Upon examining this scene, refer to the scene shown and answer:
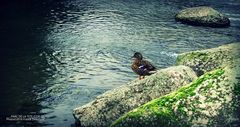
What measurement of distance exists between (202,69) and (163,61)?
6578 mm

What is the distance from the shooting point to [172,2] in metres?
38.9

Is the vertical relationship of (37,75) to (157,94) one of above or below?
below

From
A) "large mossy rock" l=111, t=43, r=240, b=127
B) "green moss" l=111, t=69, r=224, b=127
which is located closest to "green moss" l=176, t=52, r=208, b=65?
"large mossy rock" l=111, t=43, r=240, b=127

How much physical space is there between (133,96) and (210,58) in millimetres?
3782

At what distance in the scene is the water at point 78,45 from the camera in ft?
49.7

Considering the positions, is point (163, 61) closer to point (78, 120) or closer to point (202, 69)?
point (202, 69)

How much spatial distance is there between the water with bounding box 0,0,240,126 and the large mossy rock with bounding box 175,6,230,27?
0.80 meters

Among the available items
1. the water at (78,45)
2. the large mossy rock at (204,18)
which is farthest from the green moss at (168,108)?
the large mossy rock at (204,18)

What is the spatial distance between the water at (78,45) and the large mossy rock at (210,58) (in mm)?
4001

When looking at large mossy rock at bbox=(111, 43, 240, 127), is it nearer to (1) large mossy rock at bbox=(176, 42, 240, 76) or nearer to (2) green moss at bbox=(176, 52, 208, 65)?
(1) large mossy rock at bbox=(176, 42, 240, 76)

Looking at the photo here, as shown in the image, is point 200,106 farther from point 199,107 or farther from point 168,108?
point 168,108

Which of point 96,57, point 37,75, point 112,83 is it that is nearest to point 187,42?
point 96,57

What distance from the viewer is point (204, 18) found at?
2864 cm

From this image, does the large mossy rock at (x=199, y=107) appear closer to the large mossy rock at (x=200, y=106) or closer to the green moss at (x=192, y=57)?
the large mossy rock at (x=200, y=106)
